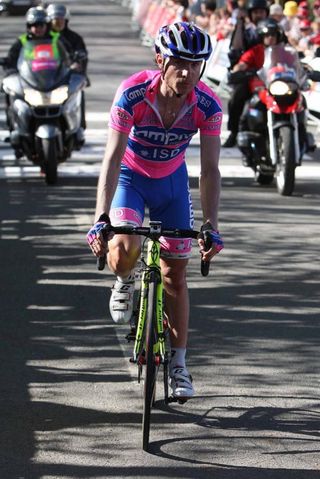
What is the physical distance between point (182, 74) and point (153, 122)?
0.40m

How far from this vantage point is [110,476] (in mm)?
6801

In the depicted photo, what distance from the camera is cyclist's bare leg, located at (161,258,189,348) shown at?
7.98 metres

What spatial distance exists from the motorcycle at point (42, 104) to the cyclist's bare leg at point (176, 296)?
9.18 meters

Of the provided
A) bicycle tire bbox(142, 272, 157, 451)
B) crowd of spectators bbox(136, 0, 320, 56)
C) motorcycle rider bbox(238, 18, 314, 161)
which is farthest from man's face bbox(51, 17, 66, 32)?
bicycle tire bbox(142, 272, 157, 451)

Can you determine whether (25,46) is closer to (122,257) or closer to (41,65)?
(41,65)

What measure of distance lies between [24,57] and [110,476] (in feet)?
36.9

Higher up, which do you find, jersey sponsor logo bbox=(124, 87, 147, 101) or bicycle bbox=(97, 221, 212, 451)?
jersey sponsor logo bbox=(124, 87, 147, 101)

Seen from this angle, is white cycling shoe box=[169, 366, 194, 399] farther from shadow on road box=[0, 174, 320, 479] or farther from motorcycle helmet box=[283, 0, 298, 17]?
motorcycle helmet box=[283, 0, 298, 17]

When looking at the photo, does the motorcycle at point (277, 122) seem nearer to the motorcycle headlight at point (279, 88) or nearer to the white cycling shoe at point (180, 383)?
the motorcycle headlight at point (279, 88)

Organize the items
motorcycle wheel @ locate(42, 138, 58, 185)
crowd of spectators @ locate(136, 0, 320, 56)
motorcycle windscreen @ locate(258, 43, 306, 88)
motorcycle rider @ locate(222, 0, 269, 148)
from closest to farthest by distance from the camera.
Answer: motorcycle windscreen @ locate(258, 43, 306, 88), motorcycle wheel @ locate(42, 138, 58, 185), motorcycle rider @ locate(222, 0, 269, 148), crowd of spectators @ locate(136, 0, 320, 56)

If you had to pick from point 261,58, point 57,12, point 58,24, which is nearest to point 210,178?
point 261,58

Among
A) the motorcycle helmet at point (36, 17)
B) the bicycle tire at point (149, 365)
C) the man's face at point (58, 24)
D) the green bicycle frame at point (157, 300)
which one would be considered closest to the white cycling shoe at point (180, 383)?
the green bicycle frame at point (157, 300)

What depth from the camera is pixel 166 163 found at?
8062 mm

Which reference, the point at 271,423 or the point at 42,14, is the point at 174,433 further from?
the point at 42,14
